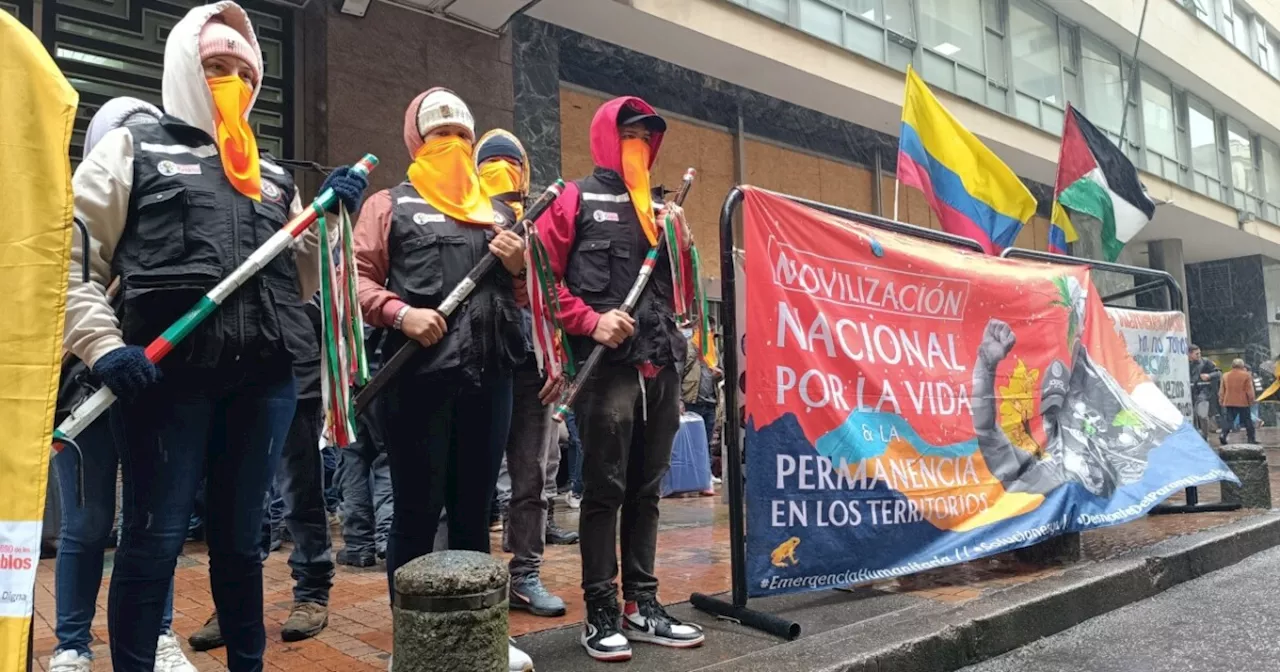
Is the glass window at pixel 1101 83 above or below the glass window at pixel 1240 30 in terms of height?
below

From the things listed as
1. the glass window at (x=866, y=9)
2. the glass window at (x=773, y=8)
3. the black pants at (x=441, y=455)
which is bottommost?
the black pants at (x=441, y=455)

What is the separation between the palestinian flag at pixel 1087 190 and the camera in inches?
279

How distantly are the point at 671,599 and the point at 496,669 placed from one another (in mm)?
2075

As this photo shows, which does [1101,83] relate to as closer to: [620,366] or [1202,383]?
[1202,383]

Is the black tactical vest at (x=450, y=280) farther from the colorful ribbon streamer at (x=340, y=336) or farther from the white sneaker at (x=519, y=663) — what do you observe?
the white sneaker at (x=519, y=663)

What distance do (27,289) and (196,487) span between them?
806mm

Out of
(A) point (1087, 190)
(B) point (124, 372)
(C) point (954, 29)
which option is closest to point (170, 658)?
(B) point (124, 372)

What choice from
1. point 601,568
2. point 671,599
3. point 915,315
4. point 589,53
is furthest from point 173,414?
point 589,53

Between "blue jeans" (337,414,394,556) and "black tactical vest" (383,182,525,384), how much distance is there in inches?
83.6

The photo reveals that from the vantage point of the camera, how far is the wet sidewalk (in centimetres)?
336

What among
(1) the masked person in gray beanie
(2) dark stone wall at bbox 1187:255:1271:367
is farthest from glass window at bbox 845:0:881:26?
(2) dark stone wall at bbox 1187:255:1271:367

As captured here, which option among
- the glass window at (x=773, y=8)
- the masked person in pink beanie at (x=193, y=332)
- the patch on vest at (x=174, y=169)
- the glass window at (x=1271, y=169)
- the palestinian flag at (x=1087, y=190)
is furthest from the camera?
the glass window at (x=1271, y=169)

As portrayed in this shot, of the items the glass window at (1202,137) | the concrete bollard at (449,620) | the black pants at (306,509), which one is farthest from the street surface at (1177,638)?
the glass window at (1202,137)

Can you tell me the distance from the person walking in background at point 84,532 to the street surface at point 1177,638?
319 cm
